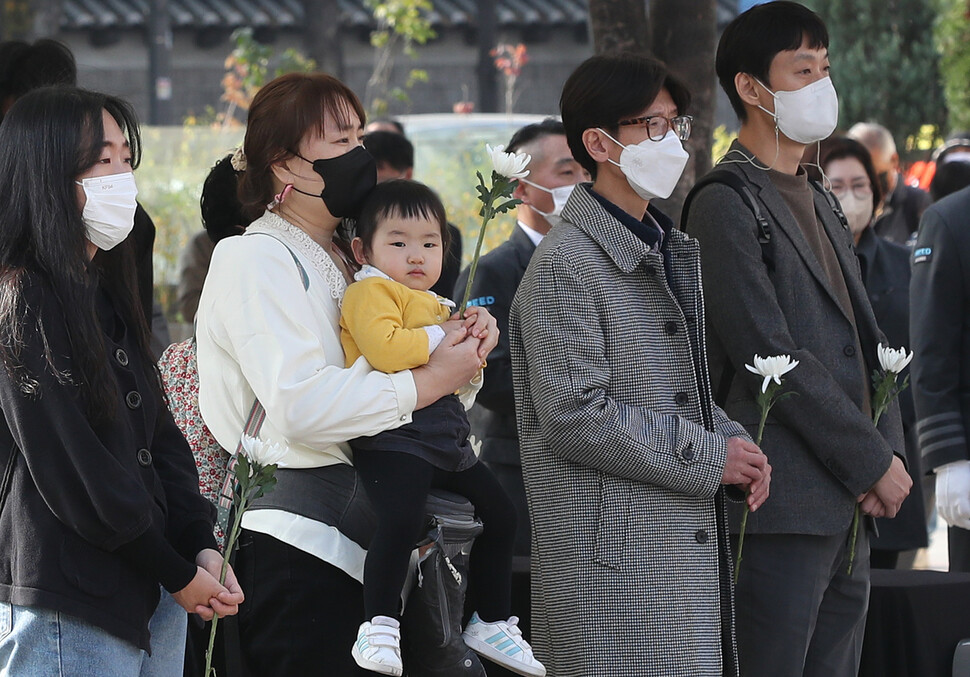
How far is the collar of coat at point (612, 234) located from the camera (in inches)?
131

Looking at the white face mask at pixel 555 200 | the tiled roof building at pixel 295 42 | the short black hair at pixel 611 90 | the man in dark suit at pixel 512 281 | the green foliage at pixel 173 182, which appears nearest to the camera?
the short black hair at pixel 611 90

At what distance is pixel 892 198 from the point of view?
796 cm

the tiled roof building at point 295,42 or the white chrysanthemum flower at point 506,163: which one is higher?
the tiled roof building at point 295,42

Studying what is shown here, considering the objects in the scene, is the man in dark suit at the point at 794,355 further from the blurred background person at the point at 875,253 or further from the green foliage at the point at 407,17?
the green foliage at the point at 407,17

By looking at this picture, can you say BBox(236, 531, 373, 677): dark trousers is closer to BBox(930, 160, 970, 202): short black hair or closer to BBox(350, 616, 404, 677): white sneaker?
BBox(350, 616, 404, 677): white sneaker

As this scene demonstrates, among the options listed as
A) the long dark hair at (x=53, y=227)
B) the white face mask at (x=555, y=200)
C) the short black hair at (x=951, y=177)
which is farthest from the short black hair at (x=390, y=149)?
the long dark hair at (x=53, y=227)

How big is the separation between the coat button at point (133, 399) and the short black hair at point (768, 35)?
1.91m

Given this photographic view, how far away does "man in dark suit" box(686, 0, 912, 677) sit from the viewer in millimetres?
3490

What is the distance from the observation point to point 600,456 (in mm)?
3221

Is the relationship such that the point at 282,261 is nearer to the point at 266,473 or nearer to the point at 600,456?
the point at 266,473

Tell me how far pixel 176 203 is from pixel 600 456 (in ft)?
21.7

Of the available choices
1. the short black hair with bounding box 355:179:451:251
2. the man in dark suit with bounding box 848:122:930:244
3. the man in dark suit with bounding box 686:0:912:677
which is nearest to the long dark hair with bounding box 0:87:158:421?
the short black hair with bounding box 355:179:451:251

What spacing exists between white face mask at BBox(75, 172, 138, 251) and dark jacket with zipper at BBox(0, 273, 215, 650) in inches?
5.4

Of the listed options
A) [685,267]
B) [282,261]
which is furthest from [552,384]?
[282,261]
